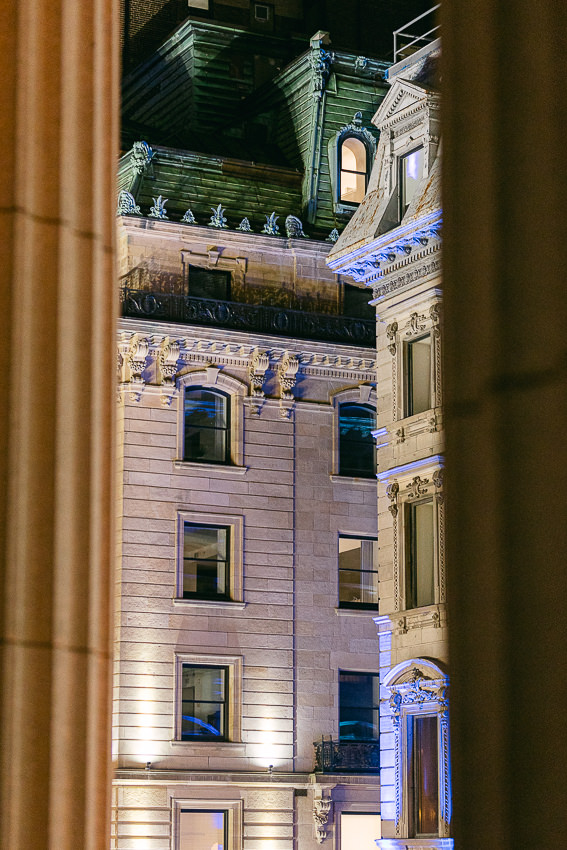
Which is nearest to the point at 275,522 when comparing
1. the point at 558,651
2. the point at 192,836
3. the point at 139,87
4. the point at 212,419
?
the point at 212,419

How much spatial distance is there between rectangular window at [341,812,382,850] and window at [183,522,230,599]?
23.6ft

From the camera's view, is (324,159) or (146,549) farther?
(324,159)

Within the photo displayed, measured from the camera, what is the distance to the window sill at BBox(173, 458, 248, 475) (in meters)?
43.4

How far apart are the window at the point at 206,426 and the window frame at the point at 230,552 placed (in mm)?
1686

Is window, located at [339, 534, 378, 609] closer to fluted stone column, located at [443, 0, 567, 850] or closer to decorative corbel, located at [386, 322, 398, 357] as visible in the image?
decorative corbel, located at [386, 322, 398, 357]

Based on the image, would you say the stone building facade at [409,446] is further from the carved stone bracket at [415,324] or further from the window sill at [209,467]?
the window sill at [209,467]

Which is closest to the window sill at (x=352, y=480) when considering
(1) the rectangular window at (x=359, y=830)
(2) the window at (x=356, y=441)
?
(2) the window at (x=356, y=441)

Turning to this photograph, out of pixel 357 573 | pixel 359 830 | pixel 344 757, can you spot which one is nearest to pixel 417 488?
pixel 357 573

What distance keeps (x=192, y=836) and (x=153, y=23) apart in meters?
27.8

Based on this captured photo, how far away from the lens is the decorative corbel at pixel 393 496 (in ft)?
113

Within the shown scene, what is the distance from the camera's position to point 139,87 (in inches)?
2051

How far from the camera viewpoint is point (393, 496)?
34.7 meters

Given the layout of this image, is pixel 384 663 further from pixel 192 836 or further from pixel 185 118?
pixel 185 118

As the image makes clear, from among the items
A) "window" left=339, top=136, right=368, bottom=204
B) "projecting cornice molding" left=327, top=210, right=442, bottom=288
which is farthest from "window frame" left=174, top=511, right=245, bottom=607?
"window" left=339, top=136, right=368, bottom=204
